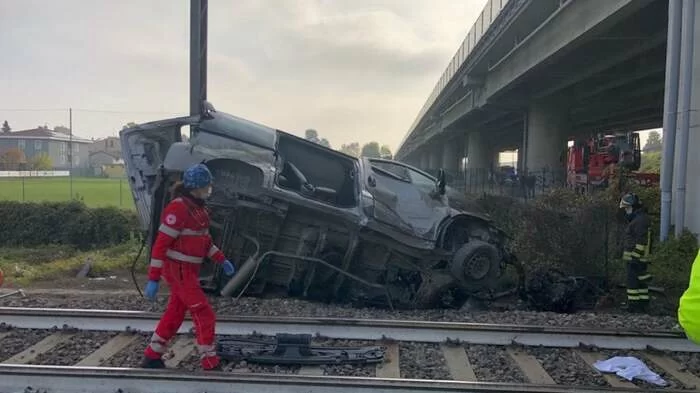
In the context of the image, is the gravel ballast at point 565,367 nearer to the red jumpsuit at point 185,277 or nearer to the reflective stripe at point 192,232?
the red jumpsuit at point 185,277

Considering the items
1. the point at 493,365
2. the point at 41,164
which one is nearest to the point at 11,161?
the point at 41,164

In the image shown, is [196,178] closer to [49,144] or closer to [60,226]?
[60,226]

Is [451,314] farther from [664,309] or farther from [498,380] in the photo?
[664,309]

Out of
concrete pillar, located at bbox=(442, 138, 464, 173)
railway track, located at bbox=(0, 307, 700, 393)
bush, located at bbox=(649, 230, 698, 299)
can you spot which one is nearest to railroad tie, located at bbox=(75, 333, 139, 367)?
railway track, located at bbox=(0, 307, 700, 393)

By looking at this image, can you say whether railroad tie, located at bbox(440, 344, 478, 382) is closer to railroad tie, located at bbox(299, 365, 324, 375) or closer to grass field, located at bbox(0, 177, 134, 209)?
railroad tie, located at bbox(299, 365, 324, 375)

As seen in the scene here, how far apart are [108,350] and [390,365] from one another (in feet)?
8.31

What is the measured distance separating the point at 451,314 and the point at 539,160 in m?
24.1

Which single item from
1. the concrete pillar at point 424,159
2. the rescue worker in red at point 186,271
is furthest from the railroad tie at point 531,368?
the concrete pillar at point 424,159

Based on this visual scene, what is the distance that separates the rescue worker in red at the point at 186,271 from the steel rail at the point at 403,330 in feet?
3.64

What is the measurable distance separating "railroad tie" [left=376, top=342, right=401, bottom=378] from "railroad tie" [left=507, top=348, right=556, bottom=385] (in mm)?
1052

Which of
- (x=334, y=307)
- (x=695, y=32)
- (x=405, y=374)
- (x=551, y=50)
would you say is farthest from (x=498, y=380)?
(x=551, y=50)

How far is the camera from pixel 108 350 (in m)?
5.71

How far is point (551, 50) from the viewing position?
18.7 metres

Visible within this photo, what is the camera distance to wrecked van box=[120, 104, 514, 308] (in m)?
7.42
